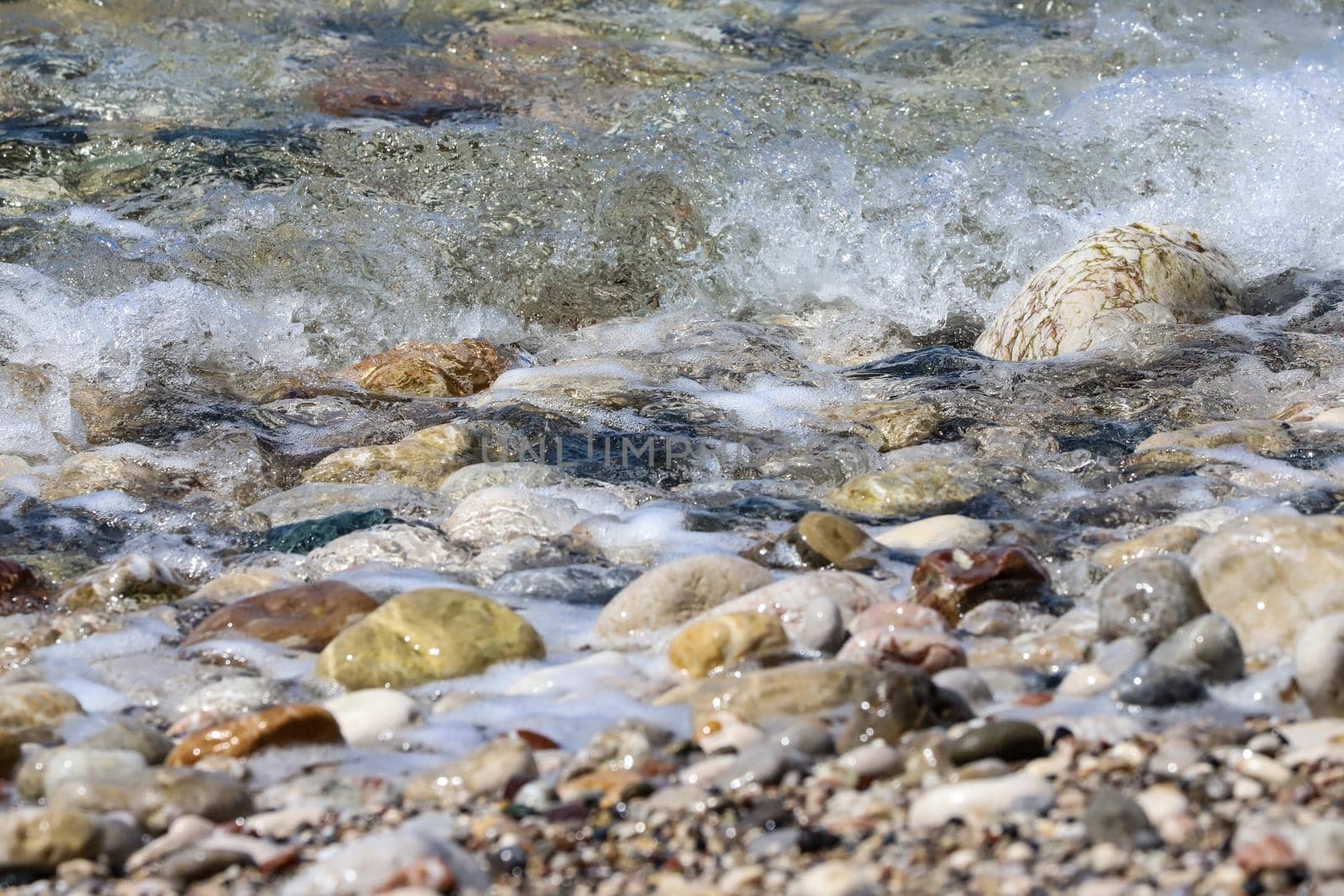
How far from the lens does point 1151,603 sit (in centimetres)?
202

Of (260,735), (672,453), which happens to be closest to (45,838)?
(260,735)

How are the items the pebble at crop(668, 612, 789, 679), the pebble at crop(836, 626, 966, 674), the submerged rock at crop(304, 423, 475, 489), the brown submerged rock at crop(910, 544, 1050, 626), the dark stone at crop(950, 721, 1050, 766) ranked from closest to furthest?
the dark stone at crop(950, 721, 1050, 766) → the pebble at crop(836, 626, 966, 674) → the pebble at crop(668, 612, 789, 679) → the brown submerged rock at crop(910, 544, 1050, 626) → the submerged rock at crop(304, 423, 475, 489)

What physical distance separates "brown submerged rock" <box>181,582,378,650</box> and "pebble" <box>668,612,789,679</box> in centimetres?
66

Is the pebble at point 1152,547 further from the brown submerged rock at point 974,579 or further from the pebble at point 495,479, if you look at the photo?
the pebble at point 495,479

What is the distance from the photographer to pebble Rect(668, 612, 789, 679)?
210cm

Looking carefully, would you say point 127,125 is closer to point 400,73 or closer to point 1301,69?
point 400,73

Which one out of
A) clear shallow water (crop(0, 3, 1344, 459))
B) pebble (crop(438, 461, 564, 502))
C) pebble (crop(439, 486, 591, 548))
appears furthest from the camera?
clear shallow water (crop(0, 3, 1344, 459))

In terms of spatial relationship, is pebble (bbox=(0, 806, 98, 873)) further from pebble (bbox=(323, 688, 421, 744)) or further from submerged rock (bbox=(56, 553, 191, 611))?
submerged rock (bbox=(56, 553, 191, 611))

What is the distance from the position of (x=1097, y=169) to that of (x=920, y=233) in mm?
1071

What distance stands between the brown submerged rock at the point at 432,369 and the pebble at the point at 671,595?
2.20m

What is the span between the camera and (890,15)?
28.6 feet

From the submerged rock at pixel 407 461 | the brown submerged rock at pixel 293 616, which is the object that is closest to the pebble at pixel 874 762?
the brown submerged rock at pixel 293 616

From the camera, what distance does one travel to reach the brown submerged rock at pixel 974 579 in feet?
7.55

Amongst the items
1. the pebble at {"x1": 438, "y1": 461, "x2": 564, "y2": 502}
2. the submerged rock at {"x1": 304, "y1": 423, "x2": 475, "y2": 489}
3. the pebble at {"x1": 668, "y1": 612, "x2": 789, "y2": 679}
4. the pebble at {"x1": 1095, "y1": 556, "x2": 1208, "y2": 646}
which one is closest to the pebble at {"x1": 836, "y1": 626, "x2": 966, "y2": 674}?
the pebble at {"x1": 668, "y1": 612, "x2": 789, "y2": 679}
